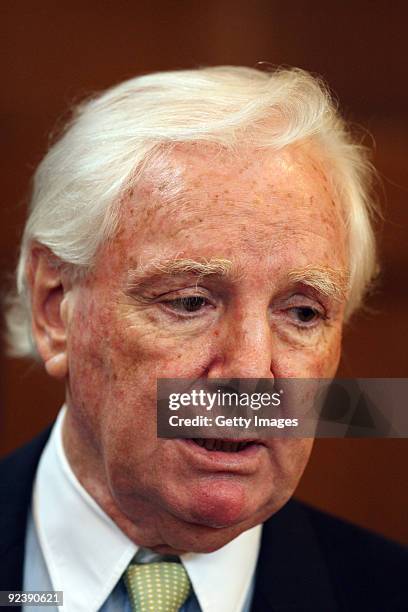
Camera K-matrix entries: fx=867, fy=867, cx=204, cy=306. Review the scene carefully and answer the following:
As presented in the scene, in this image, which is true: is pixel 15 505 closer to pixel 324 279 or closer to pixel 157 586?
pixel 157 586

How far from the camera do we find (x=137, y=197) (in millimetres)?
1162

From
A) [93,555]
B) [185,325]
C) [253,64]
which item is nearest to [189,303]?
[185,325]

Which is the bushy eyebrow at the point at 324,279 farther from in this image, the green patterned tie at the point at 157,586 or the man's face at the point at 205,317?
the green patterned tie at the point at 157,586

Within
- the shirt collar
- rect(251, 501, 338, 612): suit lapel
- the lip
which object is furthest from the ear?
rect(251, 501, 338, 612): suit lapel

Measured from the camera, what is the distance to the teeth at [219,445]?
3.63 feet

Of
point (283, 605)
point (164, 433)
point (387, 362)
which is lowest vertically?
point (283, 605)

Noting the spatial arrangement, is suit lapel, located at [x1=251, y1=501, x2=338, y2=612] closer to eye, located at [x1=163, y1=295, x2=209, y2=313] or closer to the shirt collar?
the shirt collar

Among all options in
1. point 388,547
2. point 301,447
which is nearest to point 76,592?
point 301,447

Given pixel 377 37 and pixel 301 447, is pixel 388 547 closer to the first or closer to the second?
pixel 301 447

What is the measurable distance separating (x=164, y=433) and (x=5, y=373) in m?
0.75

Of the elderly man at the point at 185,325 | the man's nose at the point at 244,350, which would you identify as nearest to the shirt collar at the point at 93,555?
the elderly man at the point at 185,325

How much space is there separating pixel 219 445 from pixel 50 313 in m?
0.37

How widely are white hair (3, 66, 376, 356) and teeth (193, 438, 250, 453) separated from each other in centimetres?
31

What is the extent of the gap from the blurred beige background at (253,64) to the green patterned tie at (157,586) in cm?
28
